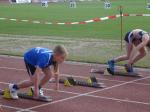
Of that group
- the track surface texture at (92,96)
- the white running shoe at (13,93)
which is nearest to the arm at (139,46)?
the track surface texture at (92,96)

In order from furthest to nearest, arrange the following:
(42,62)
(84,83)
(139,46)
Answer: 1. (139,46)
2. (84,83)
3. (42,62)

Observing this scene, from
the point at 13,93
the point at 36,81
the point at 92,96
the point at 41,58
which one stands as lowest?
the point at 92,96

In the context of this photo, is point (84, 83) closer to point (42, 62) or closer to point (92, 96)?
point (92, 96)

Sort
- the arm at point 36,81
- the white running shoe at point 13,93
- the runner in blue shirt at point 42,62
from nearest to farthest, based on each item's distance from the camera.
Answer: the runner in blue shirt at point 42,62 < the arm at point 36,81 < the white running shoe at point 13,93

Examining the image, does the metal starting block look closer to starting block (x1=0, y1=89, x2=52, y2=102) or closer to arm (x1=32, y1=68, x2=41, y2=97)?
starting block (x1=0, y1=89, x2=52, y2=102)

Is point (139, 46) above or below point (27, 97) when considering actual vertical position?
above

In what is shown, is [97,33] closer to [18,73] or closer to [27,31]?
[27,31]

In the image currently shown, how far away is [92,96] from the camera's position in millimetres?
9734

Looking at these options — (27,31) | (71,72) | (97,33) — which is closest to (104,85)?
(71,72)

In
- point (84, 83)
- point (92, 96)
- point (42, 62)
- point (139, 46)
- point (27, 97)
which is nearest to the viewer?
point (42, 62)

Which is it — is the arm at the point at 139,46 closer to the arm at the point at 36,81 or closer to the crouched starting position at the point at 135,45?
the crouched starting position at the point at 135,45

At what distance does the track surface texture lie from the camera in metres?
8.70

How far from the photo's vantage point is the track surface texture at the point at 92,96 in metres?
8.70

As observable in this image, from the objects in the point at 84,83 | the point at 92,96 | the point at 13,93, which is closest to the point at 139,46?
the point at 84,83
